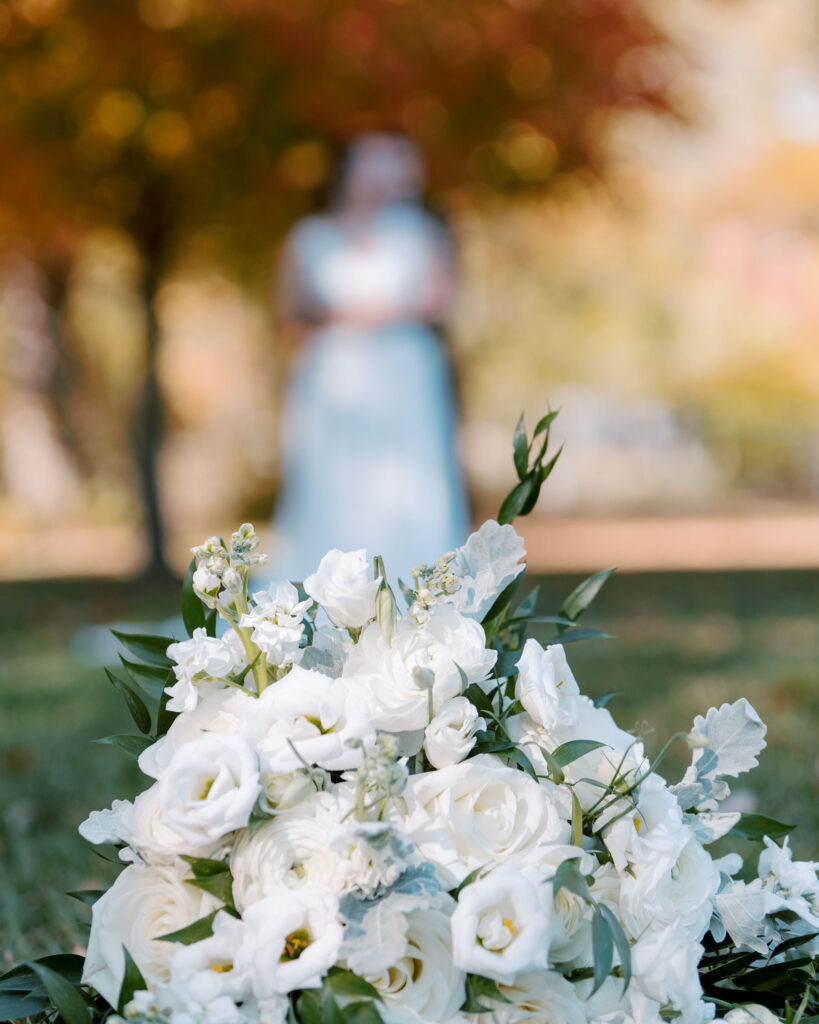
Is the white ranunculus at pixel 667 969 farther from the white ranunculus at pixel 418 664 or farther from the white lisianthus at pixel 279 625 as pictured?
the white lisianthus at pixel 279 625

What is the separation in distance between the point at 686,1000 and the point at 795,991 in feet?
0.75

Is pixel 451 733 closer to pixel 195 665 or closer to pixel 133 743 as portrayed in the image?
pixel 195 665

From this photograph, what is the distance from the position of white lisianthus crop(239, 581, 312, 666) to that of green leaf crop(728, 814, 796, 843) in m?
0.54

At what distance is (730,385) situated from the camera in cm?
2114

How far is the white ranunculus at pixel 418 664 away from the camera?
3.62 ft

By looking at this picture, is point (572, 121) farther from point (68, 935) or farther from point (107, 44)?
point (68, 935)

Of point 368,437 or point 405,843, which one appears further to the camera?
point 368,437

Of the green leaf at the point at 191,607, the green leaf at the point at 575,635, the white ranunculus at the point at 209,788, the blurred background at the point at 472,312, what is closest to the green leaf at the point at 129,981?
the white ranunculus at the point at 209,788

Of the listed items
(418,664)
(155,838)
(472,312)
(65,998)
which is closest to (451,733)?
(418,664)

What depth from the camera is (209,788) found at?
1.05m

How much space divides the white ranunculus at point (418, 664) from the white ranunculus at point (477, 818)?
2.5 inches

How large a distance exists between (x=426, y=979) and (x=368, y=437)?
447cm

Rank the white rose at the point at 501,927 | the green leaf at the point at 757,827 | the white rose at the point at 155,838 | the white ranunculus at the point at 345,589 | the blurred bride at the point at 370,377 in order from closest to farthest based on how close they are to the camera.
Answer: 1. the white rose at the point at 501,927
2. the white rose at the point at 155,838
3. the white ranunculus at the point at 345,589
4. the green leaf at the point at 757,827
5. the blurred bride at the point at 370,377

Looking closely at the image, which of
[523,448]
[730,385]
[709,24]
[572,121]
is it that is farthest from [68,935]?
[730,385]
